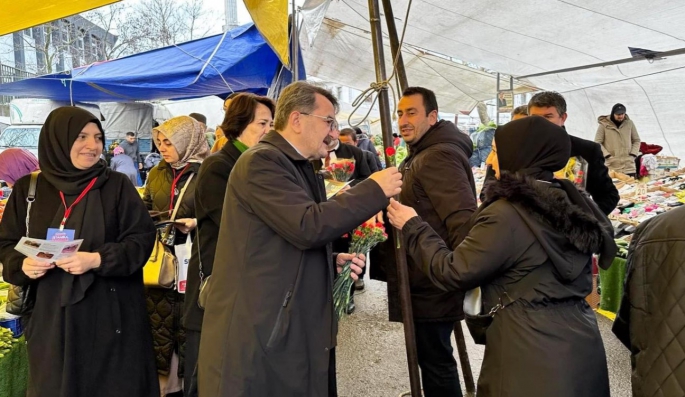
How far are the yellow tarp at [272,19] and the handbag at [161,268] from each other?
1.40 metres

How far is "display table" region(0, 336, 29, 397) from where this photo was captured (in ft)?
9.21

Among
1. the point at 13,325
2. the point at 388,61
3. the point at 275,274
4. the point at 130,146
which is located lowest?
the point at 13,325

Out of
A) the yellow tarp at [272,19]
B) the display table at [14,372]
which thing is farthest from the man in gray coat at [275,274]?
the yellow tarp at [272,19]

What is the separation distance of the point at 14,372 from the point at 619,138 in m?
7.94

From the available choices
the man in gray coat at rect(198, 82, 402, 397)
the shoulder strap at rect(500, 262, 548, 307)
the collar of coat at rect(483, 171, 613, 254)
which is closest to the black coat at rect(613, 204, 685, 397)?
the collar of coat at rect(483, 171, 613, 254)

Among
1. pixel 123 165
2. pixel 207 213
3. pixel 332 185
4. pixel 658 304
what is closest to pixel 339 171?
pixel 332 185

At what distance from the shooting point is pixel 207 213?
2.31 m

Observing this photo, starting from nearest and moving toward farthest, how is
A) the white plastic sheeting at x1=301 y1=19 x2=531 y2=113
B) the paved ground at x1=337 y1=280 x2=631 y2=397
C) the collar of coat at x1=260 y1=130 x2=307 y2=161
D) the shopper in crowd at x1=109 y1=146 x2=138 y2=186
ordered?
the collar of coat at x1=260 y1=130 x2=307 y2=161, the paved ground at x1=337 y1=280 x2=631 y2=397, the white plastic sheeting at x1=301 y1=19 x2=531 y2=113, the shopper in crowd at x1=109 y1=146 x2=138 y2=186

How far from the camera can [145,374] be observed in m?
2.67

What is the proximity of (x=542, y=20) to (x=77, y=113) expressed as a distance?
15.2 feet

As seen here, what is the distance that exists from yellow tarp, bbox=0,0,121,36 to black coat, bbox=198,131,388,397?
7.04 ft

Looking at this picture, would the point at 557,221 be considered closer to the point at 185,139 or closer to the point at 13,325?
the point at 185,139

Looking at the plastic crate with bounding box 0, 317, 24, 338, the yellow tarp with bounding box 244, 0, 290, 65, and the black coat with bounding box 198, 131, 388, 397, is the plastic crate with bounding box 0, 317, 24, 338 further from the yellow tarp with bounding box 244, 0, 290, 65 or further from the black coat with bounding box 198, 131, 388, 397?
the yellow tarp with bounding box 244, 0, 290, 65

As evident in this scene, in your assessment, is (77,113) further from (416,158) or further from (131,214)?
(416,158)
